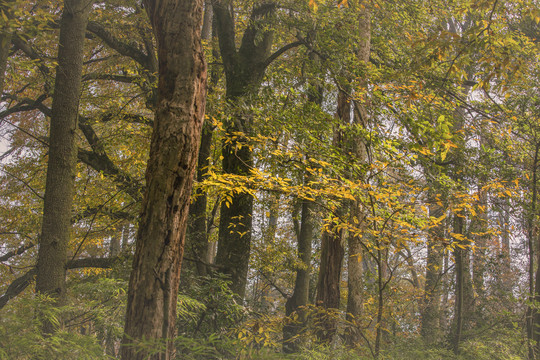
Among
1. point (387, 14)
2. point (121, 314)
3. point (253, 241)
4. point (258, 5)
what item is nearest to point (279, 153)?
point (121, 314)

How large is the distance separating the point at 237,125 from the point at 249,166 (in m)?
2.12

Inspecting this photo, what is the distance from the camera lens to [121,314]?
356 centimetres

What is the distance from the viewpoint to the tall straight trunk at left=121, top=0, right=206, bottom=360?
9.73 ft

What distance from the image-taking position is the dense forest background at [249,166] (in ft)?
10.4

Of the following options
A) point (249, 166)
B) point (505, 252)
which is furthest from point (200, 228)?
point (505, 252)

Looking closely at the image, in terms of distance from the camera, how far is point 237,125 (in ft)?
22.1

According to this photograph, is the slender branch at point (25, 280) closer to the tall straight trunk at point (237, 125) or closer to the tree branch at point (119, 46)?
the tall straight trunk at point (237, 125)

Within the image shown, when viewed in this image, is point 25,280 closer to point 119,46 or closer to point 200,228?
point 200,228

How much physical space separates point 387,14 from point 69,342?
8.06 metres

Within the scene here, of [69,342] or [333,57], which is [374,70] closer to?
[333,57]

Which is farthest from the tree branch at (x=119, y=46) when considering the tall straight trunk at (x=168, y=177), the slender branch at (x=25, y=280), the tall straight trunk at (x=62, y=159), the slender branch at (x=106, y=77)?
the tall straight trunk at (x=168, y=177)

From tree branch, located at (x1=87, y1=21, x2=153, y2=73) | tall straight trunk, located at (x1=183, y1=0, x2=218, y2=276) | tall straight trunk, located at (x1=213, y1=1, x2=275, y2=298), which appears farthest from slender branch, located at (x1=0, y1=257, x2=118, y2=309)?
tree branch, located at (x1=87, y1=21, x2=153, y2=73)

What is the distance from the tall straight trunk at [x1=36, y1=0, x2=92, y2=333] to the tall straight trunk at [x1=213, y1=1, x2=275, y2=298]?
2.42 meters

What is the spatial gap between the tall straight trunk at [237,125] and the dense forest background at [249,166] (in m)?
0.04
